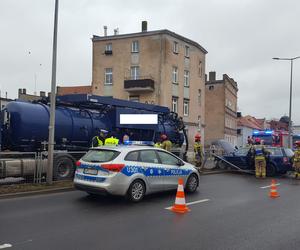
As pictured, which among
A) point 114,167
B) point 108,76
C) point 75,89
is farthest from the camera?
point 75,89

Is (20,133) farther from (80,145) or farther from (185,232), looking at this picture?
(185,232)

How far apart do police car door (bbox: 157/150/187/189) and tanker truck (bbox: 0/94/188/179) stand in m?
4.48

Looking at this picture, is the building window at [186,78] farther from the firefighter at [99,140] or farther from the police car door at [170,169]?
the police car door at [170,169]

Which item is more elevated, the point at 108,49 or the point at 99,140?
the point at 108,49

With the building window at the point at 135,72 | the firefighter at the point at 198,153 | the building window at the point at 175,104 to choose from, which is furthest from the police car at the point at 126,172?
the building window at the point at 135,72

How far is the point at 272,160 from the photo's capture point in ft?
62.2

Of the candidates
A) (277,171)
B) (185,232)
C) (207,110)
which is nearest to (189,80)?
(207,110)

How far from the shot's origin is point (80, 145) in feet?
52.7

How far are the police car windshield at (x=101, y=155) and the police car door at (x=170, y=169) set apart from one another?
1.59 metres

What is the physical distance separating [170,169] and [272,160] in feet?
30.1

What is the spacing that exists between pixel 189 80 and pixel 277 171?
28360 mm

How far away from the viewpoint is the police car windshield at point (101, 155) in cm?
1014

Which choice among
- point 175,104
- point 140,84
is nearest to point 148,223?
point 140,84

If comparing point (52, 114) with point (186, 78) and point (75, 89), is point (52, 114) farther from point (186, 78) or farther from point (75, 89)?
point (75, 89)
